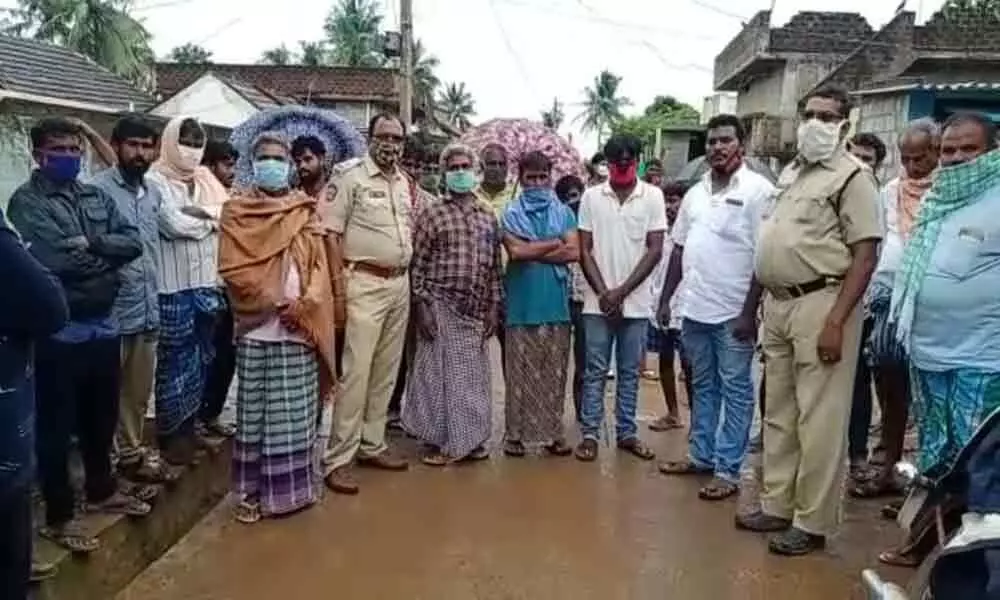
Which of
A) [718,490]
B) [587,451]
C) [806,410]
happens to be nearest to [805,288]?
[806,410]

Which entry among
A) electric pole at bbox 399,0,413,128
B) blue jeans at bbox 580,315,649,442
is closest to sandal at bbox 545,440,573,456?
blue jeans at bbox 580,315,649,442

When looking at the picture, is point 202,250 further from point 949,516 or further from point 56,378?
point 949,516

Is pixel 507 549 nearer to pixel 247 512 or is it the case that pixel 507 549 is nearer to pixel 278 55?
pixel 247 512

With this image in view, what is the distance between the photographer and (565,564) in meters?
4.37

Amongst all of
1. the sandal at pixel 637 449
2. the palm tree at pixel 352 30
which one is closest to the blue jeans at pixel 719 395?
the sandal at pixel 637 449

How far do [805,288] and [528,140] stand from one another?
477 cm

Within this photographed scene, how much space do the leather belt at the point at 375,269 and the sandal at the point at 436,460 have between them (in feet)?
3.52

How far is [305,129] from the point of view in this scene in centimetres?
595

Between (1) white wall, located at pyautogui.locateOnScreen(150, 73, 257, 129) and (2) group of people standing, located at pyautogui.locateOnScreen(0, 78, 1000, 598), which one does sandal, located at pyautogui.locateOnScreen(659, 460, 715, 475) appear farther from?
(1) white wall, located at pyautogui.locateOnScreen(150, 73, 257, 129)

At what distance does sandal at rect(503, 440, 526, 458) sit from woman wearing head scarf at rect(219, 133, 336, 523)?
1449 mm

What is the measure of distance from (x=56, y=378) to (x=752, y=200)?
322 centimetres

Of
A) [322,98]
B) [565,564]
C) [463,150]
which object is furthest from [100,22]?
[565,564]

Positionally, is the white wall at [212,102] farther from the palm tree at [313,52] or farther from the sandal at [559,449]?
the palm tree at [313,52]

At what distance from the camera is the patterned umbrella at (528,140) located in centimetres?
853
